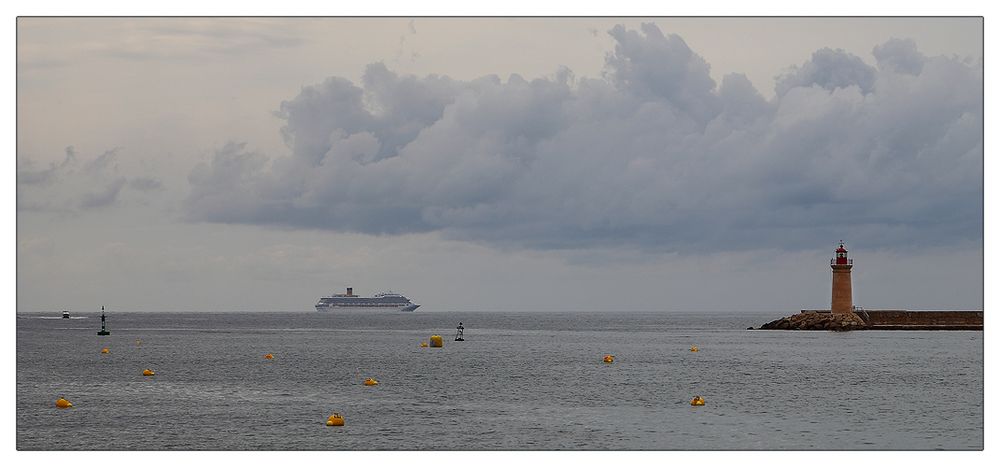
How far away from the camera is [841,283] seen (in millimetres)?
144375

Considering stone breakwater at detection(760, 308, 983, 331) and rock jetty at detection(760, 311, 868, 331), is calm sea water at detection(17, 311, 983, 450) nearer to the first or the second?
rock jetty at detection(760, 311, 868, 331)

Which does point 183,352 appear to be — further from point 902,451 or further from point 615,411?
point 902,451

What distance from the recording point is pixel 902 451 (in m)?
47.4

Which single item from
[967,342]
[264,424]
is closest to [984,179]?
[264,424]

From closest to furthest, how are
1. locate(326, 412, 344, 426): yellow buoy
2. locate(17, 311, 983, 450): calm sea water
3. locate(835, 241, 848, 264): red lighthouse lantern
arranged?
locate(17, 311, 983, 450): calm sea water, locate(326, 412, 344, 426): yellow buoy, locate(835, 241, 848, 264): red lighthouse lantern

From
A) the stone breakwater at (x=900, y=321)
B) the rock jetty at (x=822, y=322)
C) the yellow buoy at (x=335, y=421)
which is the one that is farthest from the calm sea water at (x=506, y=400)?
the stone breakwater at (x=900, y=321)

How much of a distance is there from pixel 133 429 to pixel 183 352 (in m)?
71.9

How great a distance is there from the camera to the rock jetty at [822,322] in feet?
505

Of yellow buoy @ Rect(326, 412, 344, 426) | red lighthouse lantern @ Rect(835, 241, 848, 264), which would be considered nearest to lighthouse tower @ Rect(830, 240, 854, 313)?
red lighthouse lantern @ Rect(835, 241, 848, 264)

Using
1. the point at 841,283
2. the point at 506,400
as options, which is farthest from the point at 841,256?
the point at 506,400

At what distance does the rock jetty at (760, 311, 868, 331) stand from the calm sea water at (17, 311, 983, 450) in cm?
3419

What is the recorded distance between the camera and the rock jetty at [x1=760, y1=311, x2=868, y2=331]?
15400cm

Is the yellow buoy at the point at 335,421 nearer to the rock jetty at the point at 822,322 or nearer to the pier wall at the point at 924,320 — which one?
the rock jetty at the point at 822,322

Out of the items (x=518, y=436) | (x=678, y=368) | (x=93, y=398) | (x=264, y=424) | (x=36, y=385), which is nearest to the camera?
(x=518, y=436)
